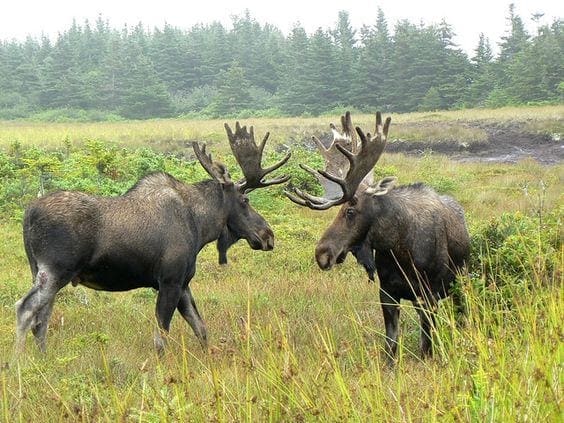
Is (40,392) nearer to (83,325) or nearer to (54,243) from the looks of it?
(54,243)

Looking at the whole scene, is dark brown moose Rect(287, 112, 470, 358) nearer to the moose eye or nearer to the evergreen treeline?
the moose eye

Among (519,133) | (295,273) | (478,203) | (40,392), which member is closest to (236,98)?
(519,133)

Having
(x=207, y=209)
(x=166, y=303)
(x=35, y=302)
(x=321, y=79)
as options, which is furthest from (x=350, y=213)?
(x=321, y=79)

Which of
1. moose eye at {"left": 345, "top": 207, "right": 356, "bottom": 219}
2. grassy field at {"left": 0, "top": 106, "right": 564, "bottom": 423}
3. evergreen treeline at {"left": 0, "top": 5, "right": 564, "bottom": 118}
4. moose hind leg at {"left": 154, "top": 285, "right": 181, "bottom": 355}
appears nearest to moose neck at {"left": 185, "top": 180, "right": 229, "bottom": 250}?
moose hind leg at {"left": 154, "top": 285, "right": 181, "bottom": 355}

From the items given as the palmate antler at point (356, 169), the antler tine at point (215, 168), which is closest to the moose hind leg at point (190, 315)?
A: the antler tine at point (215, 168)

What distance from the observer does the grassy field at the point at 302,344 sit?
126 inches

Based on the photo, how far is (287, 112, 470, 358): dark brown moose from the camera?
248 inches

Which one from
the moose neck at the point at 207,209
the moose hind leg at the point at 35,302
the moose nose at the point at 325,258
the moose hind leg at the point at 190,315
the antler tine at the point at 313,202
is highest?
the antler tine at the point at 313,202

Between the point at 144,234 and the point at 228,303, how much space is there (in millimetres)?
1968

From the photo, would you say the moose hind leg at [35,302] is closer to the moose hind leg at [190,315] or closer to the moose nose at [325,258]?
the moose hind leg at [190,315]

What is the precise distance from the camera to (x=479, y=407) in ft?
10.4

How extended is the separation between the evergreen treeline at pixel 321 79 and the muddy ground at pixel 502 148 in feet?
77.8

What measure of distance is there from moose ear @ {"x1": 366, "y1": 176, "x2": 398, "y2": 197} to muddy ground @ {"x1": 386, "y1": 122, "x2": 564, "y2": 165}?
20.5m

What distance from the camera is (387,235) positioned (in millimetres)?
6441
